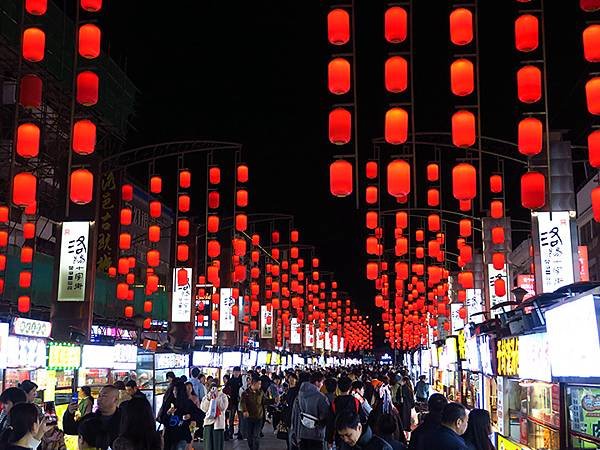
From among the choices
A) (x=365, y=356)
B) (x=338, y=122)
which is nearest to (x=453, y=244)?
(x=338, y=122)

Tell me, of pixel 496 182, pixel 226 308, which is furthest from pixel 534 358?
pixel 226 308

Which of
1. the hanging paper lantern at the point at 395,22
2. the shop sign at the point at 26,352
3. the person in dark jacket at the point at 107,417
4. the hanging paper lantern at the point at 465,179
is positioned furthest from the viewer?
the hanging paper lantern at the point at 465,179

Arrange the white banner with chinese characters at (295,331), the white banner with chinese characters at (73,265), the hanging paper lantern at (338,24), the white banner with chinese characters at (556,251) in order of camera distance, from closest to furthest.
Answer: the hanging paper lantern at (338,24), the white banner with chinese characters at (556,251), the white banner with chinese characters at (73,265), the white banner with chinese characters at (295,331)

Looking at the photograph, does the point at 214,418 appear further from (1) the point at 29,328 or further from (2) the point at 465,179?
(2) the point at 465,179

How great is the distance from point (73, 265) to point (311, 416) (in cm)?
986

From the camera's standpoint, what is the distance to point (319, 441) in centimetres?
1302

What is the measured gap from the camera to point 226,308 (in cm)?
3566

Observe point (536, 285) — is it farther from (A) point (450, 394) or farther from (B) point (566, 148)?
(A) point (450, 394)

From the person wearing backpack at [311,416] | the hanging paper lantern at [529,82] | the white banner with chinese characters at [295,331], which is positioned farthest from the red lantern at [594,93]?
the white banner with chinese characters at [295,331]

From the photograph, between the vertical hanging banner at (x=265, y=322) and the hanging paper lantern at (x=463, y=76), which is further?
the vertical hanging banner at (x=265, y=322)

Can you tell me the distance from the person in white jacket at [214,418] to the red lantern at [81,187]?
5.04 meters

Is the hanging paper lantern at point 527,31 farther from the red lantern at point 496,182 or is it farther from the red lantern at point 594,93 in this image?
the red lantern at point 496,182

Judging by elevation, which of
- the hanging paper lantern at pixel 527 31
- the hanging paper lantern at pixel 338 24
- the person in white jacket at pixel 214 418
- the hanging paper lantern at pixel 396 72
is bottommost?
the person in white jacket at pixel 214 418

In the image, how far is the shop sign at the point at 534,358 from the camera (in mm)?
9320
